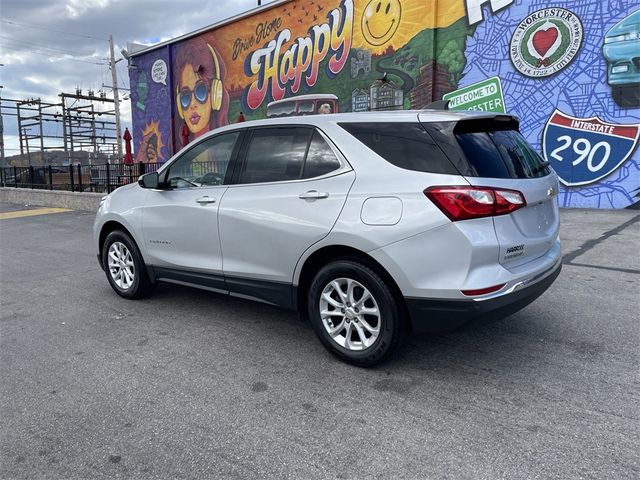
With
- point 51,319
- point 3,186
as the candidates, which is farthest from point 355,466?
point 3,186

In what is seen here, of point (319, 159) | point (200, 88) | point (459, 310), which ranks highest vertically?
point (200, 88)

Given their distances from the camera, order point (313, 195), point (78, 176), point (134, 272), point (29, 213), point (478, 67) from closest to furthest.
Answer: point (313, 195), point (134, 272), point (478, 67), point (29, 213), point (78, 176)

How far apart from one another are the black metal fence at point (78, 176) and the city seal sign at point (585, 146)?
10600 mm

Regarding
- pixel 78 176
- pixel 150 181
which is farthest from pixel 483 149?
pixel 78 176

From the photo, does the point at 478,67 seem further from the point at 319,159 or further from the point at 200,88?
the point at 200,88

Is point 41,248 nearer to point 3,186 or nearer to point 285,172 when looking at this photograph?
point 285,172

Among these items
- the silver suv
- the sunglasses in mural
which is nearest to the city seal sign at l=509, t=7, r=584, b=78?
the silver suv

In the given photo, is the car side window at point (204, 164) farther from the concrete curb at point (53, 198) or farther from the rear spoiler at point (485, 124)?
the concrete curb at point (53, 198)

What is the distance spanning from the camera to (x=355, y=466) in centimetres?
240

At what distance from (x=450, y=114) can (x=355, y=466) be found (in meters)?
2.26

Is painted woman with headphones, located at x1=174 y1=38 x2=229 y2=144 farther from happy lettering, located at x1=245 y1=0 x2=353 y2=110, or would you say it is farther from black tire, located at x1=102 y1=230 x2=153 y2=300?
black tire, located at x1=102 y1=230 x2=153 y2=300

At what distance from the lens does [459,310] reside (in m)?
2.97

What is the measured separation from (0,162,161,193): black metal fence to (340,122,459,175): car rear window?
35.7 feet

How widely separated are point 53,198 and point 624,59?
1674 cm
